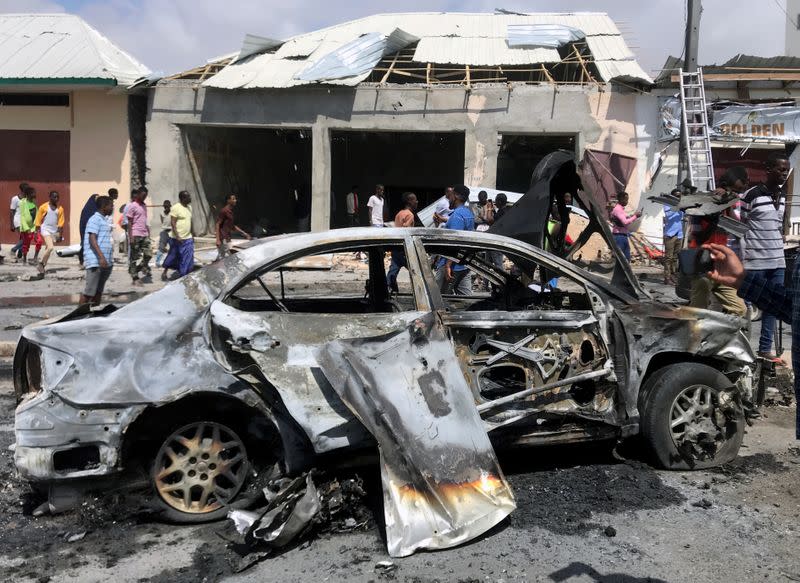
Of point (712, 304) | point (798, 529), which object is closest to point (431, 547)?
point (798, 529)

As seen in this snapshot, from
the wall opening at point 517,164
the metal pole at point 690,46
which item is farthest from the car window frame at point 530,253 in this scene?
the wall opening at point 517,164

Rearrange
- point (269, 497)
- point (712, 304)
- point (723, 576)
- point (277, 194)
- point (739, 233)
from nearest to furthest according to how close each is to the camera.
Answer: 1. point (723, 576)
2. point (269, 497)
3. point (739, 233)
4. point (712, 304)
5. point (277, 194)

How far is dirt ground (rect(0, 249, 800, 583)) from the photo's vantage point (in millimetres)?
3545

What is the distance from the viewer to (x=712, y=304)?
6961 mm

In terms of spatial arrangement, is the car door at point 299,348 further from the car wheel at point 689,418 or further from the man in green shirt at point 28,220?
the man in green shirt at point 28,220

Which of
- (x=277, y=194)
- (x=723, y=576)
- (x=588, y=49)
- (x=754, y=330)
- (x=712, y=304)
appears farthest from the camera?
(x=277, y=194)

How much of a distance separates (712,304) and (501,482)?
393 centimetres

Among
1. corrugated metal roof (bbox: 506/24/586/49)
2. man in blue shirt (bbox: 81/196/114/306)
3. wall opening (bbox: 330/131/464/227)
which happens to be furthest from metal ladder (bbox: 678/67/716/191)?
man in blue shirt (bbox: 81/196/114/306)

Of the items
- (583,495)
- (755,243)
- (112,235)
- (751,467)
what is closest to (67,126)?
(112,235)

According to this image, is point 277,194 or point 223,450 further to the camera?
point 277,194

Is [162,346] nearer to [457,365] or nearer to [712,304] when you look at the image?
[457,365]

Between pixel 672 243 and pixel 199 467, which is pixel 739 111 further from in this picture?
pixel 199 467

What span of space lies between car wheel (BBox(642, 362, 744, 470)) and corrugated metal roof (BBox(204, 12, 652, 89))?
43.9 ft

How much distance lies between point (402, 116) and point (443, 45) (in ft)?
9.45
